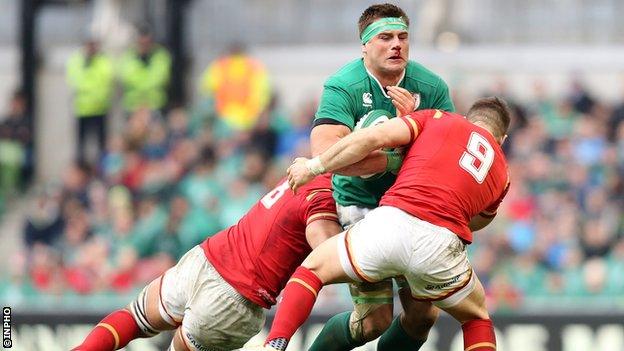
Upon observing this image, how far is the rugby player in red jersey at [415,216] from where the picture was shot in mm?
7641

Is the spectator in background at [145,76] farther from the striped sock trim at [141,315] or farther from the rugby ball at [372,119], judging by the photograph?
the rugby ball at [372,119]

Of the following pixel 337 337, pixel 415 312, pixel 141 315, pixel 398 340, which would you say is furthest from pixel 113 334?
pixel 415 312

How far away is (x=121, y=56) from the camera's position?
1788 centimetres

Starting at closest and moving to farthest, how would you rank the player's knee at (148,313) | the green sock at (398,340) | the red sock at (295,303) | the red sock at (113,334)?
the red sock at (295,303), the green sock at (398,340), the red sock at (113,334), the player's knee at (148,313)

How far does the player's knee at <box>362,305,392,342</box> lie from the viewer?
27.4 feet

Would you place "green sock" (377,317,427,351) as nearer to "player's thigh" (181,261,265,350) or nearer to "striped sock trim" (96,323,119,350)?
"player's thigh" (181,261,265,350)

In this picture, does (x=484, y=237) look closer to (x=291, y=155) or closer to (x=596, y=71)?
(x=291, y=155)

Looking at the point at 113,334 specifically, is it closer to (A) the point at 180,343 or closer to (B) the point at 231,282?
(A) the point at 180,343

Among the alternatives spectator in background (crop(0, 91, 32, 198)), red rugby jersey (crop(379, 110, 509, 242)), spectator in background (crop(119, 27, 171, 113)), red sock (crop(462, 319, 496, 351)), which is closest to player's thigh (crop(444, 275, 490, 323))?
red sock (crop(462, 319, 496, 351))

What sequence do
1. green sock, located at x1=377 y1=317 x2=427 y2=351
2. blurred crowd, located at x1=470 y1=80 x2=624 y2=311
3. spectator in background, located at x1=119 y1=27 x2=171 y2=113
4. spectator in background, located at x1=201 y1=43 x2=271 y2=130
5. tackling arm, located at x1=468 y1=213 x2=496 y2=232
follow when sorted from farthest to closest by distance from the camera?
spectator in background, located at x1=119 y1=27 x2=171 y2=113 → spectator in background, located at x1=201 y1=43 x2=271 y2=130 → blurred crowd, located at x1=470 y1=80 x2=624 y2=311 → green sock, located at x1=377 y1=317 x2=427 y2=351 → tackling arm, located at x1=468 y1=213 x2=496 y2=232

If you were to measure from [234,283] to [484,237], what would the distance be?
5678 mm

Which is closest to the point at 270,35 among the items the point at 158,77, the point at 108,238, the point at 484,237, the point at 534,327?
the point at 158,77

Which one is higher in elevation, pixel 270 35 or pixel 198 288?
pixel 198 288

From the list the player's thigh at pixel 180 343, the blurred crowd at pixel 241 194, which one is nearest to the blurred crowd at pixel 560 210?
the blurred crowd at pixel 241 194
